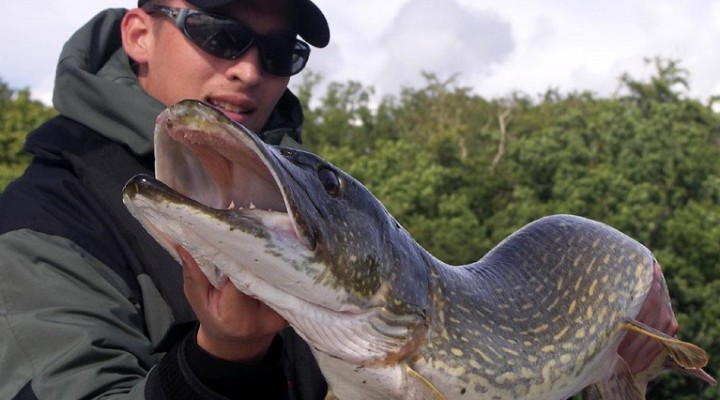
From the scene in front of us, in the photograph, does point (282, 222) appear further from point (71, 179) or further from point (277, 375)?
point (71, 179)

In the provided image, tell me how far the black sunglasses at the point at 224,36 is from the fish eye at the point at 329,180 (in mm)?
915

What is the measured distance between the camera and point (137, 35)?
288cm

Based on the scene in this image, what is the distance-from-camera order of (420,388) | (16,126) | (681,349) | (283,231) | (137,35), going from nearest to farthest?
(283,231) → (420,388) → (681,349) → (137,35) → (16,126)

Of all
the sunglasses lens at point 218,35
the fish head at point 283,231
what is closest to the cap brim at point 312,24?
the sunglasses lens at point 218,35

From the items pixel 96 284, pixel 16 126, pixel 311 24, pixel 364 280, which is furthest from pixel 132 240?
pixel 16 126

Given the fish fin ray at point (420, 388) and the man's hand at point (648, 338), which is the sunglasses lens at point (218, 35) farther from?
the man's hand at point (648, 338)

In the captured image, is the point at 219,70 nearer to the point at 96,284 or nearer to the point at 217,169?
the point at 96,284

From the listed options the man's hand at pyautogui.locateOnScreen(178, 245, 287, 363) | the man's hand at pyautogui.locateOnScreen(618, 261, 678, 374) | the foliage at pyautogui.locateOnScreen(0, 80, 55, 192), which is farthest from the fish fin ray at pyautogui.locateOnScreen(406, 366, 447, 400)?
the foliage at pyautogui.locateOnScreen(0, 80, 55, 192)

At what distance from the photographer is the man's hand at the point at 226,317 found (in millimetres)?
1780

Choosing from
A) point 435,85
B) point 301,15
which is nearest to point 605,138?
point 435,85

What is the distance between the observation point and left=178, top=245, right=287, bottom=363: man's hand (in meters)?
1.78

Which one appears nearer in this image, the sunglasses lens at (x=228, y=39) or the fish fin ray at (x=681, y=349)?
Result: the fish fin ray at (x=681, y=349)

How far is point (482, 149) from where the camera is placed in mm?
27750

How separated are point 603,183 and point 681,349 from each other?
18140mm
